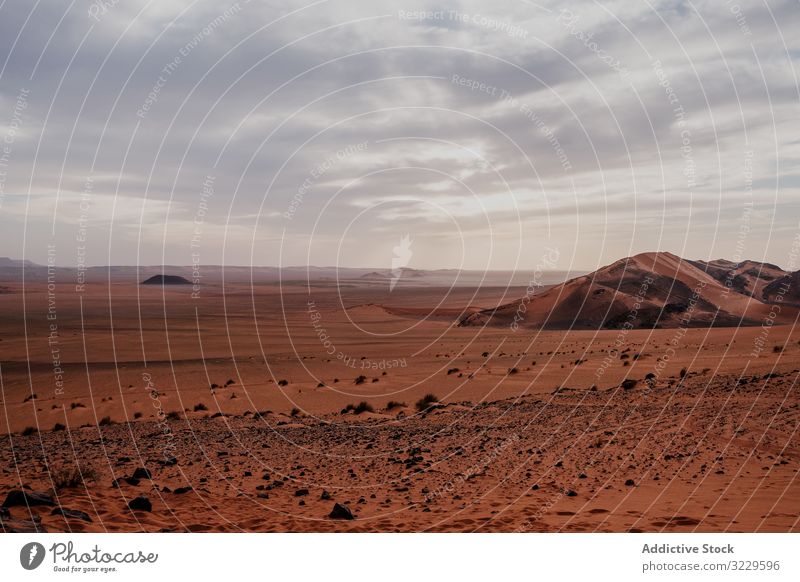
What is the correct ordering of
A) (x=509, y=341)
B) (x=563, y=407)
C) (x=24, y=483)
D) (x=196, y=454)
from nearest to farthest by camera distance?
1. (x=24, y=483)
2. (x=196, y=454)
3. (x=563, y=407)
4. (x=509, y=341)

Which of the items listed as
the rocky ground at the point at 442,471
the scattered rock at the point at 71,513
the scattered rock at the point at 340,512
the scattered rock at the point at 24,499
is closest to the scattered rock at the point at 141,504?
the rocky ground at the point at 442,471

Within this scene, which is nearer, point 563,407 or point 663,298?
point 563,407

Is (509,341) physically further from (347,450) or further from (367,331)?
(347,450)

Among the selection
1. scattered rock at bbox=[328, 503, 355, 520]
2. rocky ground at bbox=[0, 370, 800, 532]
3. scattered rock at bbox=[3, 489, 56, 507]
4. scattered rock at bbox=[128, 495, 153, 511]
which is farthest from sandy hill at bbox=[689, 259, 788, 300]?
scattered rock at bbox=[3, 489, 56, 507]

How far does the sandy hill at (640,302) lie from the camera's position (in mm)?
63281

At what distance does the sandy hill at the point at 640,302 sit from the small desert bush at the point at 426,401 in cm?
4045

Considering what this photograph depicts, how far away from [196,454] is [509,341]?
41.0m

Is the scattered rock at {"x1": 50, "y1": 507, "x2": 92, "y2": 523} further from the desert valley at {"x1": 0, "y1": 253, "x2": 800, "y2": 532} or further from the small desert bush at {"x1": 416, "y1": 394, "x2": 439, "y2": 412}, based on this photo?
the small desert bush at {"x1": 416, "y1": 394, "x2": 439, "y2": 412}

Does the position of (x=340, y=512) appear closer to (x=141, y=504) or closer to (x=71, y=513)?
(x=141, y=504)

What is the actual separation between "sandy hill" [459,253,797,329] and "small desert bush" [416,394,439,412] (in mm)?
40450

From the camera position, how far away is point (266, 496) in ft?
42.1

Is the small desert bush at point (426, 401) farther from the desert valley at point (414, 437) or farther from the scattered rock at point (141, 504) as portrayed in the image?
the scattered rock at point (141, 504)

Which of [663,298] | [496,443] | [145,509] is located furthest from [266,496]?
[663,298]

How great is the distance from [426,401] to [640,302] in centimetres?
4844
